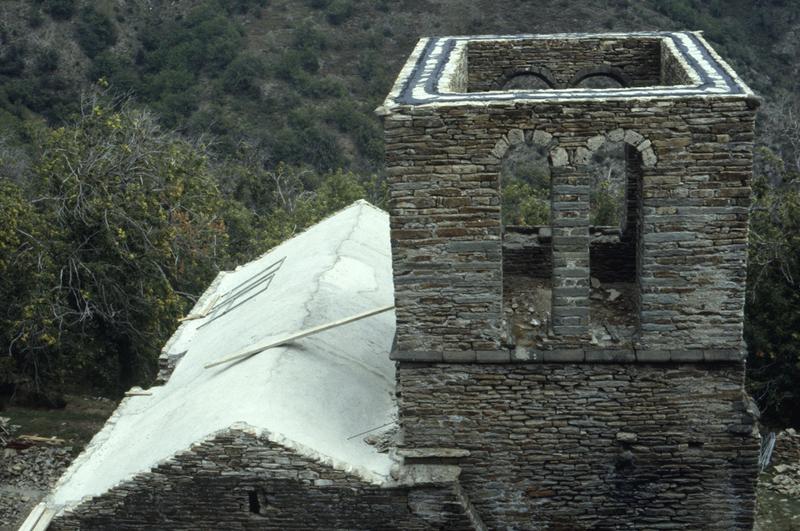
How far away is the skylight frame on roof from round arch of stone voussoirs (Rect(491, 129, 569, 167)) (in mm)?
320

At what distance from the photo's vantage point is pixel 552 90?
10.6 m

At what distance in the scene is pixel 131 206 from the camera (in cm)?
2188

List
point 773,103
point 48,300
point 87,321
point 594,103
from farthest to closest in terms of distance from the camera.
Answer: point 773,103 → point 87,321 → point 48,300 → point 594,103

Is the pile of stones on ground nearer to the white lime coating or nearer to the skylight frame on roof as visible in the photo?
the white lime coating

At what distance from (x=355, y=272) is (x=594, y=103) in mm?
6677

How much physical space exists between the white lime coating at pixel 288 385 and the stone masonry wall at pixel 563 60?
351 centimetres

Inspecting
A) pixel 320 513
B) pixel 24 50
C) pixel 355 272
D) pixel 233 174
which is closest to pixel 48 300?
pixel 355 272

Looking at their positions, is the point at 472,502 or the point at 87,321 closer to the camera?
the point at 472,502

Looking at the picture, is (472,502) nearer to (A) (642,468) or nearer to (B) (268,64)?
(A) (642,468)

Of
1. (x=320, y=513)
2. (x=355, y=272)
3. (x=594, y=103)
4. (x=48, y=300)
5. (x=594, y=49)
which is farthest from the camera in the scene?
(x=48, y=300)

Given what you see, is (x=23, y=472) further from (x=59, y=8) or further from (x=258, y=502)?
(x=59, y=8)

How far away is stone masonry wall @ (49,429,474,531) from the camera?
1084 cm

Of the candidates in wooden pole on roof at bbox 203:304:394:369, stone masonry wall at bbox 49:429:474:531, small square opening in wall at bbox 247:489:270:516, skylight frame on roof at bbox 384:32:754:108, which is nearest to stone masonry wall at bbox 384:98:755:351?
skylight frame on roof at bbox 384:32:754:108

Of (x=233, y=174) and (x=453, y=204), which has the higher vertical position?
(x=453, y=204)
